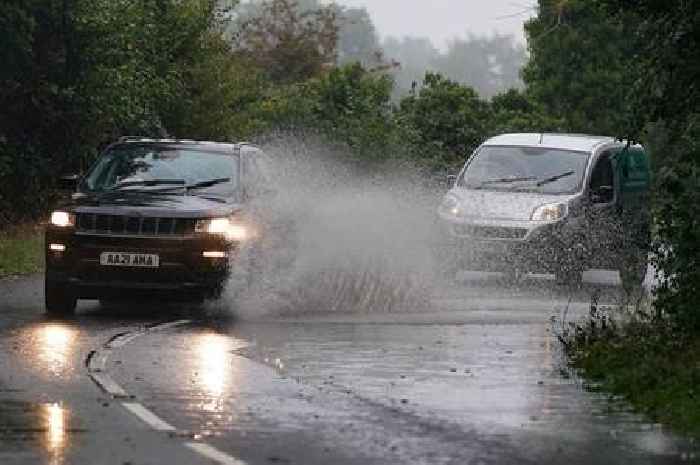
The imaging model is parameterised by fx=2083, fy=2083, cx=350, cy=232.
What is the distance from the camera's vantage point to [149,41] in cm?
3638

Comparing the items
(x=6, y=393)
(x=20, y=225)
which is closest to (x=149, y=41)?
(x=20, y=225)

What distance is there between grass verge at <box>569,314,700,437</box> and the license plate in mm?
4805

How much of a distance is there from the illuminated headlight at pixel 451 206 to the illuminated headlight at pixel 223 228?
20.3ft

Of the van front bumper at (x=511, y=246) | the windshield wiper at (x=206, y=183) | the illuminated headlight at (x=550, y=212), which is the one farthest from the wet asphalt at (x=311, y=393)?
the illuminated headlight at (x=550, y=212)

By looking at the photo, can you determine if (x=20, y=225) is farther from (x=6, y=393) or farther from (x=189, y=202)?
(x=6, y=393)

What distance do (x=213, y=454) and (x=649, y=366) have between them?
16.0 feet

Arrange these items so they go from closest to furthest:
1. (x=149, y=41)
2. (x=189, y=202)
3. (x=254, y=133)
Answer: (x=189, y=202) → (x=149, y=41) → (x=254, y=133)

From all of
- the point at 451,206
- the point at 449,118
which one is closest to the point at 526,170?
the point at 451,206

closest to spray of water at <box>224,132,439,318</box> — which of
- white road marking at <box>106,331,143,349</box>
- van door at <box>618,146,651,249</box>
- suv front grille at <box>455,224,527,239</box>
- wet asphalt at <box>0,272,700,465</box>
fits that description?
wet asphalt at <box>0,272,700,465</box>

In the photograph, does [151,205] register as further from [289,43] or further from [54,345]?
[289,43]

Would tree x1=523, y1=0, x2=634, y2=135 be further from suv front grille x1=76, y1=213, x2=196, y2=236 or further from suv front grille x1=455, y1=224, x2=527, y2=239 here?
suv front grille x1=76, y1=213, x2=196, y2=236

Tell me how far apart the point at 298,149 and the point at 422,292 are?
23.0 m

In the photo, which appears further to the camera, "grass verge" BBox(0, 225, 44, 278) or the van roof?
the van roof

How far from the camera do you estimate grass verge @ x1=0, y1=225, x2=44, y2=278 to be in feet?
89.1
